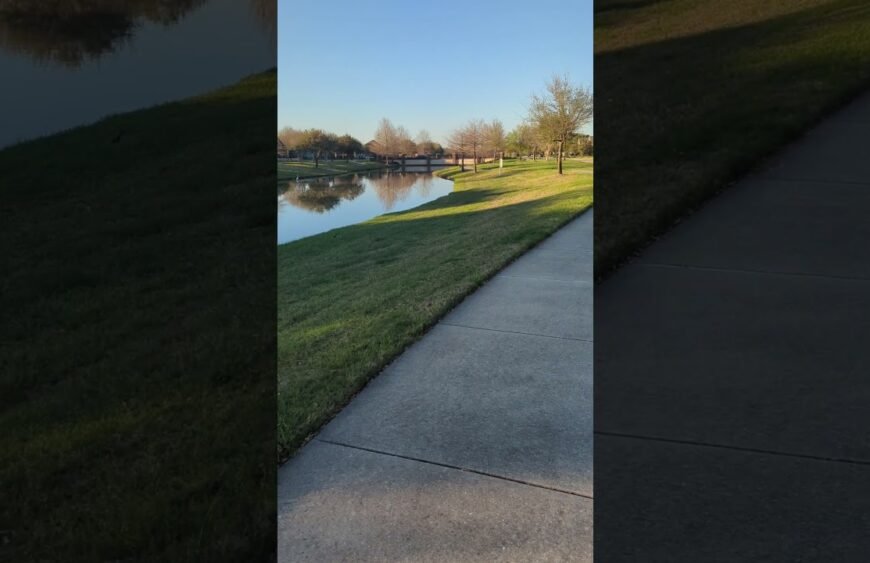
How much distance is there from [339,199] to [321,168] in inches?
6.2

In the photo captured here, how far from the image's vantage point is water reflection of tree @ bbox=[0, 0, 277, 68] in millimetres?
2568

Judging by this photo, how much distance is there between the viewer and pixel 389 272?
6090 millimetres

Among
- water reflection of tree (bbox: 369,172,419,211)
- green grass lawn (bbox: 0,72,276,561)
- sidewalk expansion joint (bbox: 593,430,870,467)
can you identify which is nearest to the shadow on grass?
green grass lawn (bbox: 0,72,276,561)

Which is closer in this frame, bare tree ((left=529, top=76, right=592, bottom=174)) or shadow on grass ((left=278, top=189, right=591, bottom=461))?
bare tree ((left=529, top=76, right=592, bottom=174))

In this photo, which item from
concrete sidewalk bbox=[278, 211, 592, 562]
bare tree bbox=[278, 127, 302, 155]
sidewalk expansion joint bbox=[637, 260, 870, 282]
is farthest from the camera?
sidewalk expansion joint bbox=[637, 260, 870, 282]

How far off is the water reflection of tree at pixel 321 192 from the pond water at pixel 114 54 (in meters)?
0.49

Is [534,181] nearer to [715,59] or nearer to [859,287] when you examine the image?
[859,287]

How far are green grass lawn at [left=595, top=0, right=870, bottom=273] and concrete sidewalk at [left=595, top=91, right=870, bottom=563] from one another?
Result: 0.70 m

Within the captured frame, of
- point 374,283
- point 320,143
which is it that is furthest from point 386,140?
point 374,283

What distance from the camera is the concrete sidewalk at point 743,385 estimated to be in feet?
8.66

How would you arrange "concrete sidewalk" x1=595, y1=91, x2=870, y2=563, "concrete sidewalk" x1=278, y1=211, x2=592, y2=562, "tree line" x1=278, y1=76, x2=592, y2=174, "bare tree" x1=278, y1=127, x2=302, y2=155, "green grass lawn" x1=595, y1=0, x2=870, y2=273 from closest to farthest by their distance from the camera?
"concrete sidewalk" x1=278, y1=211, x2=592, y2=562 < "concrete sidewalk" x1=595, y1=91, x2=870, y2=563 < "bare tree" x1=278, y1=127, x2=302, y2=155 < "tree line" x1=278, y1=76, x2=592, y2=174 < "green grass lawn" x1=595, y1=0, x2=870, y2=273

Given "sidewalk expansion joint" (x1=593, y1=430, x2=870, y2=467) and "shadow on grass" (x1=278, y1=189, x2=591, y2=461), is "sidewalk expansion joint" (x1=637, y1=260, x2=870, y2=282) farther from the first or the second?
"sidewalk expansion joint" (x1=593, y1=430, x2=870, y2=467)

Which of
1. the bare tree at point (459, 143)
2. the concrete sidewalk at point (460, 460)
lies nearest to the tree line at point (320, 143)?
the bare tree at point (459, 143)

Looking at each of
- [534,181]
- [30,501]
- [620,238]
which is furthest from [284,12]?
[620,238]
